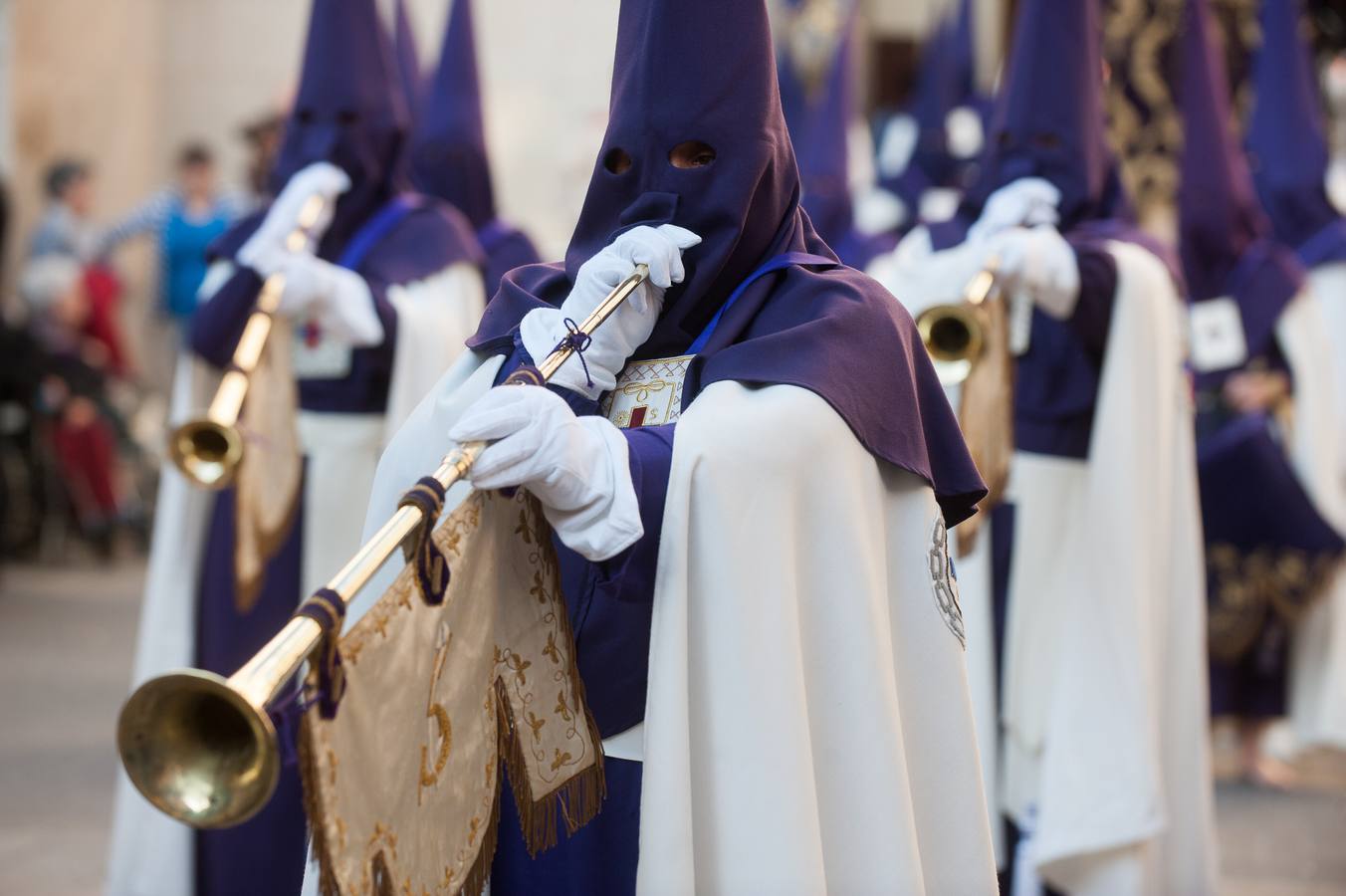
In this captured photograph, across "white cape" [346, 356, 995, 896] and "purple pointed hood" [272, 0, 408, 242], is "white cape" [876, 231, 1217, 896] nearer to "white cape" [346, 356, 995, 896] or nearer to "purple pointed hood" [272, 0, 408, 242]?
"purple pointed hood" [272, 0, 408, 242]

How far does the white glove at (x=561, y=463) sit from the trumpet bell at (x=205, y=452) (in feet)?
5.91

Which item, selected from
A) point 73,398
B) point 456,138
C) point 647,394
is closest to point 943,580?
point 647,394

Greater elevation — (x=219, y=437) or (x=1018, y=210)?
(x=1018, y=210)

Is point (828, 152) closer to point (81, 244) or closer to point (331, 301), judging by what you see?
point (331, 301)

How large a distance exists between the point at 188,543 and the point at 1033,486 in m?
2.45

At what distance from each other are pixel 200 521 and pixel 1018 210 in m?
2.52

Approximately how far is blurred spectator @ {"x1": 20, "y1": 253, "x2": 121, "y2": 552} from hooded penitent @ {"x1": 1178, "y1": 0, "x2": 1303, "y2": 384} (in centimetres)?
727

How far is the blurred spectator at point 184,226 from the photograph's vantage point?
1248 centimetres

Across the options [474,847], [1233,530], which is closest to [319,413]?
[474,847]

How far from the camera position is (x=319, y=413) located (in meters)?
4.93

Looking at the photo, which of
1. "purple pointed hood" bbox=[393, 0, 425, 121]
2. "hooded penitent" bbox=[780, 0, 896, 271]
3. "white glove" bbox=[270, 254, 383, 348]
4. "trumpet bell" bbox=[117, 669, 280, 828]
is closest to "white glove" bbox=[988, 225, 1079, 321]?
"white glove" bbox=[270, 254, 383, 348]

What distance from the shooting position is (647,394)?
112 inches

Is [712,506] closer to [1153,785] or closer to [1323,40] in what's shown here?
[1153,785]

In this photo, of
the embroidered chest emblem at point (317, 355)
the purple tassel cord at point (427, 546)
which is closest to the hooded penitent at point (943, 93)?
the embroidered chest emblem at point (317, 355)
